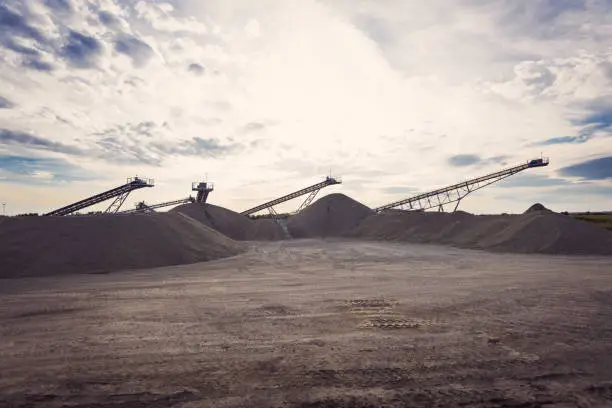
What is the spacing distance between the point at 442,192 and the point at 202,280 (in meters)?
36.9

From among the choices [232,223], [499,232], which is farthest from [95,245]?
[499,232]

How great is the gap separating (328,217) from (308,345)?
137 ft

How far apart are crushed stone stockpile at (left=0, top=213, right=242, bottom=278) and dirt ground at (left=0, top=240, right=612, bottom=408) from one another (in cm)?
461

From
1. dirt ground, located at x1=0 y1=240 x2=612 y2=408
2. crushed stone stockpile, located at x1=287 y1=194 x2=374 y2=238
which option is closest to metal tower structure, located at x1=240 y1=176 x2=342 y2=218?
crushed stone stockpile, located at x1=287 y1=194 x2=374 y2=238

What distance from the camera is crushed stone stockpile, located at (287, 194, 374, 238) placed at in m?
45.4

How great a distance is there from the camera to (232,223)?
44.1 m

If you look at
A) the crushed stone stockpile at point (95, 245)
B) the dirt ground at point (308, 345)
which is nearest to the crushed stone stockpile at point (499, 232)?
the dirt ground at point (308, 345)

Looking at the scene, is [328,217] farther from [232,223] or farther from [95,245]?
[95,245]

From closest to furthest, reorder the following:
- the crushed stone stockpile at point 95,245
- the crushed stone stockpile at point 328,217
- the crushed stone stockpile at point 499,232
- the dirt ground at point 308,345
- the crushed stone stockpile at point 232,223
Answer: the dirt ground at point 308,345
the crushed stone stockpile at point 95,245
the crushed stone stockpile at point 499,232
the crushed stone stockpile at point 232,223
the crushed stone stockpile at point 328,217

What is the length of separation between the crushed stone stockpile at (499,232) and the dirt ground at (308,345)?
14.8 m

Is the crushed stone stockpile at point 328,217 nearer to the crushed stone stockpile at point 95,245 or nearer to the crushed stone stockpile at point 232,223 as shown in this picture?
Result: the crushed stone stockpile at point 232,223

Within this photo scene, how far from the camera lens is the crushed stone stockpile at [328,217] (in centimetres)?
4536

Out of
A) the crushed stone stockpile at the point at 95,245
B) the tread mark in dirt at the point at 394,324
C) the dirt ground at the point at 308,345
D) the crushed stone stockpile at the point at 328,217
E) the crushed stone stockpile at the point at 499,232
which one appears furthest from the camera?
the crushed stone stockpile at the point at 328,217

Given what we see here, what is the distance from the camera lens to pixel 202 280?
13.5m
